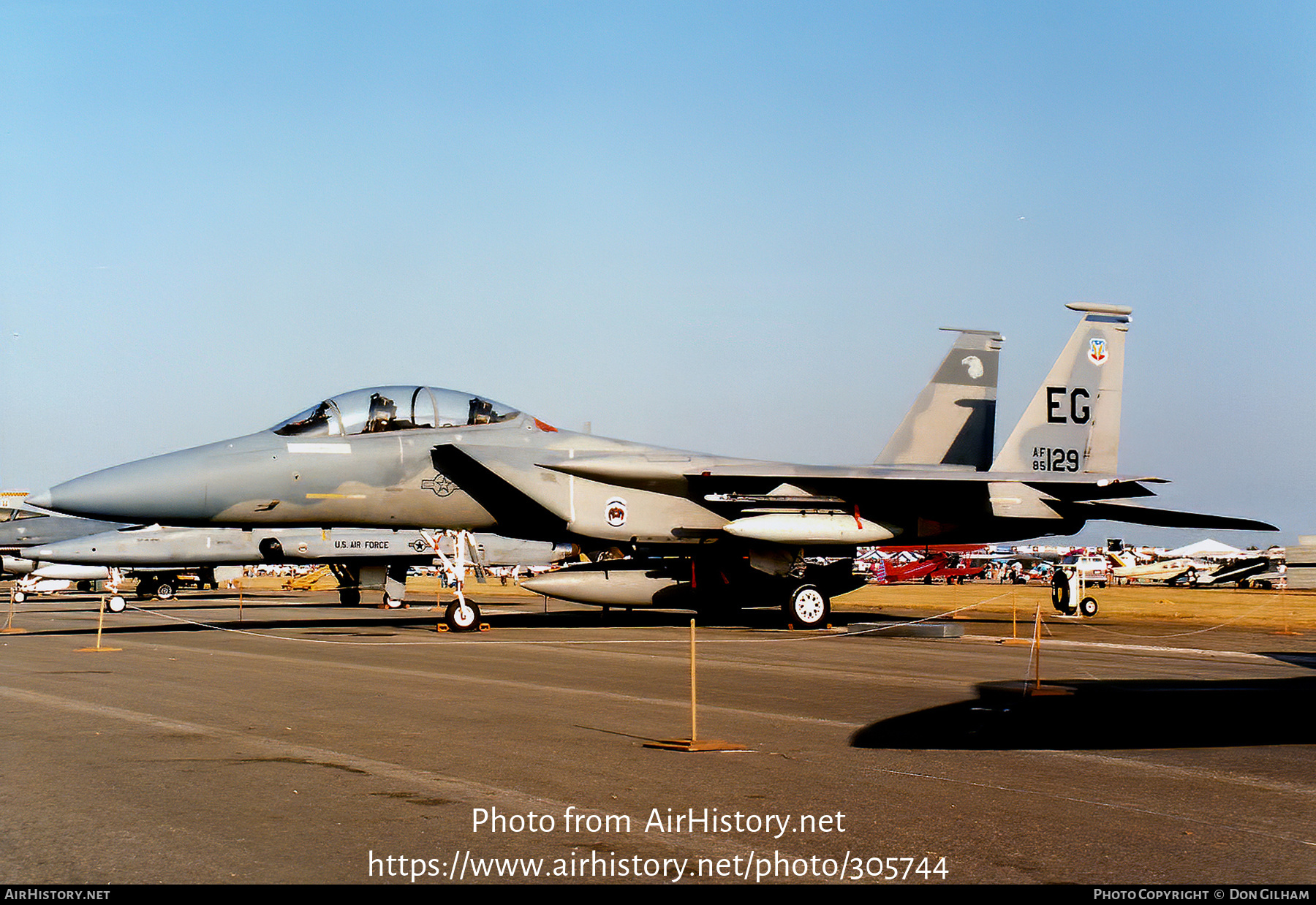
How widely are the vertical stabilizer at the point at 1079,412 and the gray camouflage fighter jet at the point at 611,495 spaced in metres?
0.07

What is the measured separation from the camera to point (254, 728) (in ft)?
24.2

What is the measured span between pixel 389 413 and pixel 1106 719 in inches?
448

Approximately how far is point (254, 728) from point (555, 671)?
4317 mm

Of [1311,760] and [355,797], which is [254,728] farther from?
[1311,760]

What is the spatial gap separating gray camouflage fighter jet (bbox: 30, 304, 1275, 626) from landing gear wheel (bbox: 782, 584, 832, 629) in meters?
0.02

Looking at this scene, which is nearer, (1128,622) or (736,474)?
(736,474)

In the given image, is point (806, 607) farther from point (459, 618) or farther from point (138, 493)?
point (138, 493)

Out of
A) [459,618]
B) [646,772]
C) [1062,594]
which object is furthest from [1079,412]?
[646,772]

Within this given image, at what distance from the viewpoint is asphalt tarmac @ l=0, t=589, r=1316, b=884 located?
13.7 ft

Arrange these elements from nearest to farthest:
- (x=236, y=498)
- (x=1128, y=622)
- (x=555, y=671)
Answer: (x=555, y=671) → (x=236, y=498) → (x=1128, y=622)

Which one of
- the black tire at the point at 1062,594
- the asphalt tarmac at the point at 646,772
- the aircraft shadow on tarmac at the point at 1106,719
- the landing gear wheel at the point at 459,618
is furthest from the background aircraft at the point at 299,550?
the aircraft shadow on tarmac at the point at 1106,719

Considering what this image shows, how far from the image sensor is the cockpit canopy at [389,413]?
16062 mm

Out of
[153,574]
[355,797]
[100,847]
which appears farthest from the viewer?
[153,574]
